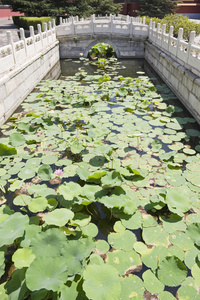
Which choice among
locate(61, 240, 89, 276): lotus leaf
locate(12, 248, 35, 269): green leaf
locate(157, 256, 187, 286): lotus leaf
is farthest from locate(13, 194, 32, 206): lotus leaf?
locate(157, 256, 187, 286): lotus leaf

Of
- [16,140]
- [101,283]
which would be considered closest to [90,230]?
[101,283]

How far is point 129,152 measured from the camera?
14.7 ft

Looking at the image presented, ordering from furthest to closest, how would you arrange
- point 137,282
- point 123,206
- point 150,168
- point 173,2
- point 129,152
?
point 173,2
point 129,152
point 150,168
point 123,206
point 137,282

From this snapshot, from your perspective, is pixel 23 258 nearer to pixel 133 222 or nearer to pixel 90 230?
pixel 90 230

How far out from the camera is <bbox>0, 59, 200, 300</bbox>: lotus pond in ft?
7.01

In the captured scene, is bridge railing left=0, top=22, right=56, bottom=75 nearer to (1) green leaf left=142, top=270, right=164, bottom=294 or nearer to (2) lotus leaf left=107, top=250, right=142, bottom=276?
(2) lotus leaf left=107, top=250, right=142, bottom=276

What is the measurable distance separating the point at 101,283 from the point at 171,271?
0.75m

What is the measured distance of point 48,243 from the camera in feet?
7.59

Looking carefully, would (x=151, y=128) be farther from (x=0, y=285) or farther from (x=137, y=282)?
(x=0, y=285)

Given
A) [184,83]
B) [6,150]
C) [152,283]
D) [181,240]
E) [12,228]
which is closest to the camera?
[152,283]

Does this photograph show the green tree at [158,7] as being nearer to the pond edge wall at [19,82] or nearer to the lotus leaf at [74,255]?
the pond edge wall at [19,82]

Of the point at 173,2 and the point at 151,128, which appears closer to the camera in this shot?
the point at 151,128

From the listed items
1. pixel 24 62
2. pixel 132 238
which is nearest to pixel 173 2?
pixel 24 62

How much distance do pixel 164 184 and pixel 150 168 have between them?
0.45 meters
